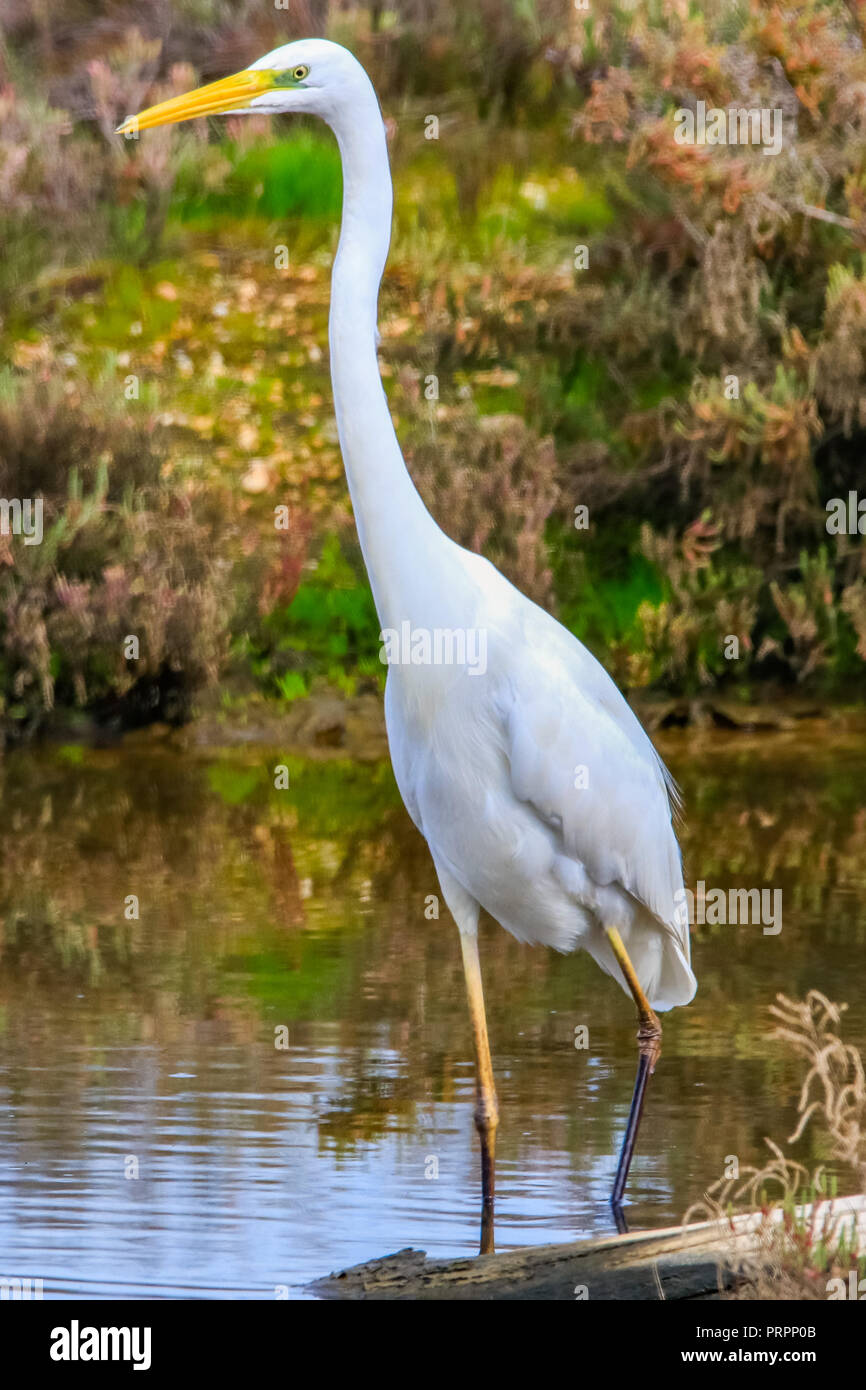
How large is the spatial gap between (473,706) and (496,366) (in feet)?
26.3

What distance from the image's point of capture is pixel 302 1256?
4.80m

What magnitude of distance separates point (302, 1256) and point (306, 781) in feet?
16.8

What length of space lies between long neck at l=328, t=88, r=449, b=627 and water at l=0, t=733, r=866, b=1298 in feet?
4.77

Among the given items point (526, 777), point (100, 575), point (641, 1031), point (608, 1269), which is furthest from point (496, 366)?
point (608, 1269)

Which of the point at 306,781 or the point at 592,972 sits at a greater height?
the point at 306,781

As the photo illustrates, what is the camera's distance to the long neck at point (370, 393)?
15.5ft

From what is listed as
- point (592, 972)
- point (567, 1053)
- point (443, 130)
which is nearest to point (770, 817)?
point (592, 972)

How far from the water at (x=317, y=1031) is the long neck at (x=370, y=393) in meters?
1.45

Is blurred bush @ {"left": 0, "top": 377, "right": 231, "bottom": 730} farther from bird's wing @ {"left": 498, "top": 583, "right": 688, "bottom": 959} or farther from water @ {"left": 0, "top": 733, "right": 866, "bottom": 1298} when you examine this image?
bird's wing @ {"left": 498, "top": 583, "right": 688, "bottom": 959}

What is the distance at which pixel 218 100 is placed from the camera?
187 inches

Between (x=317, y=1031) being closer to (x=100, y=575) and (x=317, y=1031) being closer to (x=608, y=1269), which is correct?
(x=608, y=1269)

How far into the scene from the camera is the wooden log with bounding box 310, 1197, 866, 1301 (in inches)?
163

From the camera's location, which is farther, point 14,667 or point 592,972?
point 14,667

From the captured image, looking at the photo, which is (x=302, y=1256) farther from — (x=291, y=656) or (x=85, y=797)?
(x=291, y=656)
